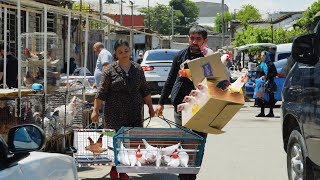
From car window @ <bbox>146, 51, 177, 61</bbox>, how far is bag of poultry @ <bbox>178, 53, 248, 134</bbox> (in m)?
15.9

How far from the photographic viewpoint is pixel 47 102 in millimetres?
9180

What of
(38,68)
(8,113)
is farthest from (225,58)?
(38,68)

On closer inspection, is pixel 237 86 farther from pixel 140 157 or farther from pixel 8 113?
pixel 8 113

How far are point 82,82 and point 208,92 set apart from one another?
497 cm

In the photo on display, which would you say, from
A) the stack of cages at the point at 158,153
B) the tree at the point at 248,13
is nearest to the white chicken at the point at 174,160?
the stack of cages at the point at 158,153

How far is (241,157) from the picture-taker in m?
10.9

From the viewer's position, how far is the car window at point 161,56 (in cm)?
2315

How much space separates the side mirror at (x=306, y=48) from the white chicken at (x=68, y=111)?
147 inches

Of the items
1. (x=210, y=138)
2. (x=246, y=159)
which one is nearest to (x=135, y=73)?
(x=246, y=159)

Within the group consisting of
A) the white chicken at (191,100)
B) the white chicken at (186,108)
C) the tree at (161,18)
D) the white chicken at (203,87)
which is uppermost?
the tree at (161,18)

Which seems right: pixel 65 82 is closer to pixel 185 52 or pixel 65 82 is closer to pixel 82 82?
pixel 82 82

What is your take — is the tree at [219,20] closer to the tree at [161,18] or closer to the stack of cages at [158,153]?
the tree at [161,18]

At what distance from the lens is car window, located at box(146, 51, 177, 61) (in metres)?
23.2

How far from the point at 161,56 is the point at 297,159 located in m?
16.0
